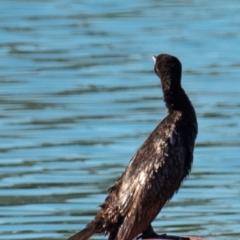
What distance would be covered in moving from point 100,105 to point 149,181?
30.6ft

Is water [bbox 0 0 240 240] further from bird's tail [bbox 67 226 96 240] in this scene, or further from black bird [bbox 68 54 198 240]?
bird's tail [bbox 67 226 96 240]

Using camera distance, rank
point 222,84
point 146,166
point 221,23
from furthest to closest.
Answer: point 221,23, point 222,84, point 146,166

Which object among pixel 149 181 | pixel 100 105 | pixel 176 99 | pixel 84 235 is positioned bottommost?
pixel 100 105

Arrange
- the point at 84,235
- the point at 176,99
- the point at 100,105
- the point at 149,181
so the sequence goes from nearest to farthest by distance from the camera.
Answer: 1. the point at 84,235
2. the point at 149,181
3. the point at 176,99
4. the point at 100,105

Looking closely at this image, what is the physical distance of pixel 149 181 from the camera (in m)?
10.6

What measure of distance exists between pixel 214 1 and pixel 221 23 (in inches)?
142

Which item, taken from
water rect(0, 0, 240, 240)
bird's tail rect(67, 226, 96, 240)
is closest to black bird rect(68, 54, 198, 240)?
bird's tail rect(67, 226, 96, 240)

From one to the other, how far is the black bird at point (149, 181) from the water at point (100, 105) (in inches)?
134

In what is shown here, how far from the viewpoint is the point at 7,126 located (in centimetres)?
1853

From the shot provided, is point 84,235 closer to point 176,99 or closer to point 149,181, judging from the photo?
point 149,181

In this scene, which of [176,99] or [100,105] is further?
[100,105]

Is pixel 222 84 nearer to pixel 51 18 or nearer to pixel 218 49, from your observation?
pixel 218 49

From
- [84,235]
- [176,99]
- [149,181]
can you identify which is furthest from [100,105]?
[84,235]

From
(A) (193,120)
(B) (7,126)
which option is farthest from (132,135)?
(A) (193,120)
